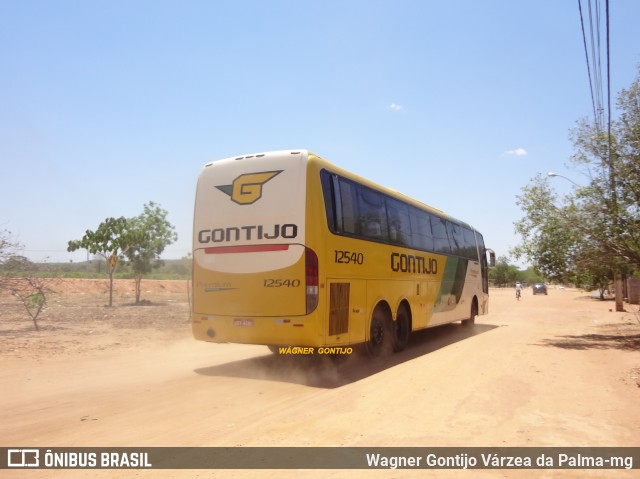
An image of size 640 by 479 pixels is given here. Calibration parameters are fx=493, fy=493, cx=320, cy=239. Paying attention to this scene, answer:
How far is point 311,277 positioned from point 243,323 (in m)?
1.55

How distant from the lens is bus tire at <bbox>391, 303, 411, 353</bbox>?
1126cm

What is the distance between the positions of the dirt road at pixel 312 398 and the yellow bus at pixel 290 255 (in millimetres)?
906

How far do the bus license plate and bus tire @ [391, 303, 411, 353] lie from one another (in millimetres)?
3861

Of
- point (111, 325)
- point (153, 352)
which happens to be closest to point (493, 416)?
point (153, 352)

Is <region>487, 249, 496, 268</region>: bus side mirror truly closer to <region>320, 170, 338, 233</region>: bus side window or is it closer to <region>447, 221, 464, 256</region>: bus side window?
<region>447, 221, 464, 256</region>: bus side window

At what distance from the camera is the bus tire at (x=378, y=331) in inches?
398

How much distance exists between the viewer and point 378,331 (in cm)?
1044

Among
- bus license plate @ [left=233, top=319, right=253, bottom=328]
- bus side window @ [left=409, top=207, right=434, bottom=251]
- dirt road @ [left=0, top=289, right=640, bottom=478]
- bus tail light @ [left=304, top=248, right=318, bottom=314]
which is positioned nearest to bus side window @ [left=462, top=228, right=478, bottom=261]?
bus side window @ [left=409, top=207, right=434, bottom=251]

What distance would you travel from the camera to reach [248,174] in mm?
8844

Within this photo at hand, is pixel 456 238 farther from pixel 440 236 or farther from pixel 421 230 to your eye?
pixel 421 230

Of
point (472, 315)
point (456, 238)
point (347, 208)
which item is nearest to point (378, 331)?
point (347, 208)

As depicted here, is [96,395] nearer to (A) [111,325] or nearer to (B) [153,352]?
(B) [153,352]

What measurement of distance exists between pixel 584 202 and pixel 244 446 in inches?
477

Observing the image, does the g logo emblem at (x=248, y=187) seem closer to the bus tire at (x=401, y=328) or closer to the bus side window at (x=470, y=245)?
the bus tire at (x=401, y=328)
